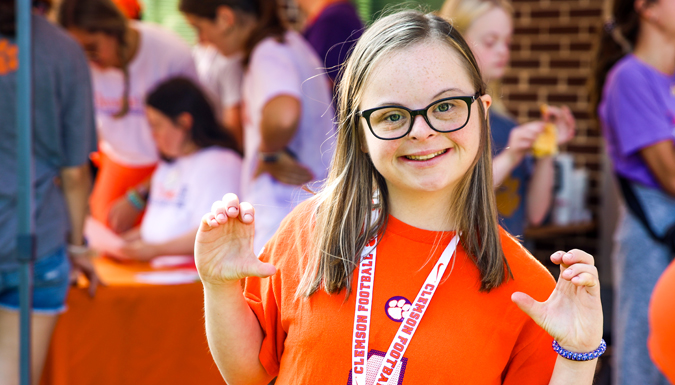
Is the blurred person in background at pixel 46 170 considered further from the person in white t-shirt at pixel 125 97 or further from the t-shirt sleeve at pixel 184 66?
the t-shirt sleeve at pixel 184 66

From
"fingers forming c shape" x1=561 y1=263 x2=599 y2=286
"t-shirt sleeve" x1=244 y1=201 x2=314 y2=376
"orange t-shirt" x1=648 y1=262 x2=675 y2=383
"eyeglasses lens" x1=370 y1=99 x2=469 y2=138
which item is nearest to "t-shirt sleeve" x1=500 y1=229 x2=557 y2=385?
"fingers forming c shape" x1=561 y1=263 x2=599 y2=286

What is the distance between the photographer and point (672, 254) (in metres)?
2.43

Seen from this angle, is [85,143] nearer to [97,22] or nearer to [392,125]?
[97,22]

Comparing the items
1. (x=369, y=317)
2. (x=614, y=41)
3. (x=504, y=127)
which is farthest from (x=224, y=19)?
(x=369, y=317)

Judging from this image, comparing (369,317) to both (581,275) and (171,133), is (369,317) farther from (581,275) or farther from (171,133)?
(171,133)

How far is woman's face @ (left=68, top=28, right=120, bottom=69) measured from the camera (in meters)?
2.90

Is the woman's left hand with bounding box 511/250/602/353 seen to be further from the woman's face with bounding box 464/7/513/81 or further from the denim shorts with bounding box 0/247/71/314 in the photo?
the denim shorts with bounding box 0/247/71/314

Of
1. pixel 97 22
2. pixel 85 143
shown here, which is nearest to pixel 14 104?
pixel 85 143

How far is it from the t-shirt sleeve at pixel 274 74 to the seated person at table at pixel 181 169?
0.41 m

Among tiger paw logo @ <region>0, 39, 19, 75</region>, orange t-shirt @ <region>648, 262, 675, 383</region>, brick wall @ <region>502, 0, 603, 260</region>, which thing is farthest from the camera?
brick wall @ <region>502, 0, 603, 260</region>

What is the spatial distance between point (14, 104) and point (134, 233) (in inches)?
45.8

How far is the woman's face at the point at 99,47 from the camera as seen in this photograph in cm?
290

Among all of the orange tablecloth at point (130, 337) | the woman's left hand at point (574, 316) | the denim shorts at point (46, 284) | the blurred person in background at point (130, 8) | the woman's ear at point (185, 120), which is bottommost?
the orange tablecloth at point (130, 337)

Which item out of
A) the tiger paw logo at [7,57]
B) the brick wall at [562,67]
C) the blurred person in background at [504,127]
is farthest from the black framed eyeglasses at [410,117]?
the brick wall at [562,67]
